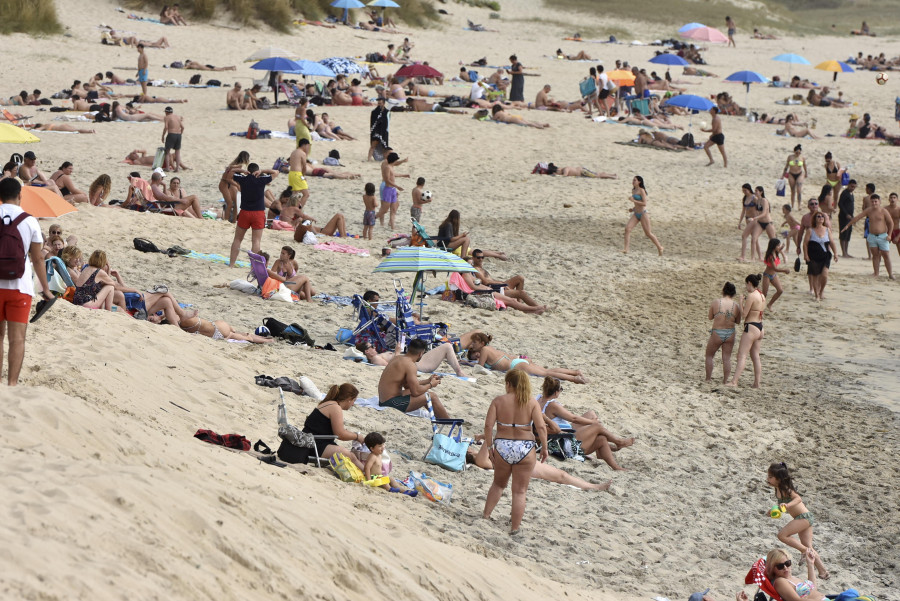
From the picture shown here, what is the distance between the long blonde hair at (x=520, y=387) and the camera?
23.9 ft

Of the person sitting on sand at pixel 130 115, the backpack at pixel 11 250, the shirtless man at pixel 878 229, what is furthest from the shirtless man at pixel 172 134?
the backpack at pixel 11 250

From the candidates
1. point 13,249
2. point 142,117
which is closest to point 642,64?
point 142,117

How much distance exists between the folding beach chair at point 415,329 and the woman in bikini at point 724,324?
2.80 metres

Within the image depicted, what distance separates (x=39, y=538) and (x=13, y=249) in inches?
104

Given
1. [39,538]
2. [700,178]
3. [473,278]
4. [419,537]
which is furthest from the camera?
[700,178]

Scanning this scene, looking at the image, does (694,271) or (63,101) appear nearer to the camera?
(694,271)

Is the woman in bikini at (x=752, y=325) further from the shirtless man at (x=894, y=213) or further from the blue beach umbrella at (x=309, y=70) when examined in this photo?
the blue beach umbrella at (x=309, y=70)

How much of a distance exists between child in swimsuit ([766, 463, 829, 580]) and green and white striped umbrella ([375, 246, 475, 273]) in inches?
184

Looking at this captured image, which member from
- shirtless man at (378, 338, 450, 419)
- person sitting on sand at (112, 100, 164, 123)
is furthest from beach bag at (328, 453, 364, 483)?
person sitting on sand at (112, 100, 164, 123)

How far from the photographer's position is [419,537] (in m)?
6.47

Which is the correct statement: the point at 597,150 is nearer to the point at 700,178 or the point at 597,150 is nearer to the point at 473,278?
the point at 700,178

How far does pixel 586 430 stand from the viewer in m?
9.34

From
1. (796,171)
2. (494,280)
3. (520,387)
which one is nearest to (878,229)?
(796,171)

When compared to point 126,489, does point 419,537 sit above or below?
below
